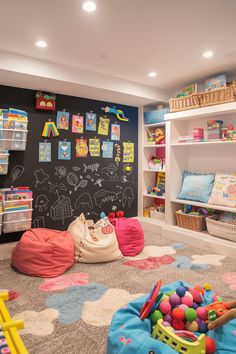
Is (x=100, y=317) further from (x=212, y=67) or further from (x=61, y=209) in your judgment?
(x=212, y=67)

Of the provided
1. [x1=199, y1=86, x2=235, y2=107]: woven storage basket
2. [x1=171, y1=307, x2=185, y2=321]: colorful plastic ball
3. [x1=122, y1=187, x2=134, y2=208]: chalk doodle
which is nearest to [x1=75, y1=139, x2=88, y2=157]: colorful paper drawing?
[x1=122, y1=187, x2=134, y2=208]: chalk doodle

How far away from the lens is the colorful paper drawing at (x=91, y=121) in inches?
160

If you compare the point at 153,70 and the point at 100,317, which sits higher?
the point at 153,70

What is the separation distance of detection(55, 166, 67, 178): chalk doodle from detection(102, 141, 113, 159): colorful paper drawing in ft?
2.34

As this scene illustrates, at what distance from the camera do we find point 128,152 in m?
4.59

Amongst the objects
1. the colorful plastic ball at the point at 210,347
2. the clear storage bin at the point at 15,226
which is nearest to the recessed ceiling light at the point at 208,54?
the colorful plastic ball at the point at 210,347

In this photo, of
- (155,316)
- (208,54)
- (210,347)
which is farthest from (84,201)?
(210,347)

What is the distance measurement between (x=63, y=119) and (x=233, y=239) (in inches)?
108

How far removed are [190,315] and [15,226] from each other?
2305mm

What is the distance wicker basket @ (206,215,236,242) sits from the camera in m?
3.31

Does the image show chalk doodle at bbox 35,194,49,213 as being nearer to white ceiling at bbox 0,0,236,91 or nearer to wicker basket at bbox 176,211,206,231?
white ceiling at bbox 0,0,236,91

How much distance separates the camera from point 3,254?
10.7ft

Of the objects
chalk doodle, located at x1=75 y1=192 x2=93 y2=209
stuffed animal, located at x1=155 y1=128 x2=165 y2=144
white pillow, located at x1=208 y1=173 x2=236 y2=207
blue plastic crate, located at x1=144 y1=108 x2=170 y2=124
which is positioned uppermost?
blue plastic crate, located at x1=144 y1=108 x2=170 y2=124

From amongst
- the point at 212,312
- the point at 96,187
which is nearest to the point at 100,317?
the point at 212,312
